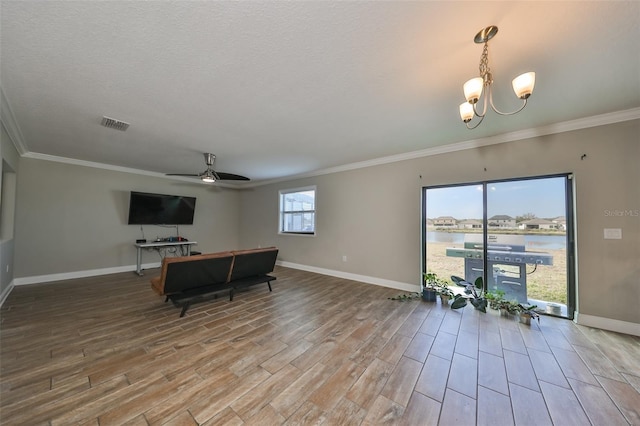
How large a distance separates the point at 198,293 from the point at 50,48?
9.50ft

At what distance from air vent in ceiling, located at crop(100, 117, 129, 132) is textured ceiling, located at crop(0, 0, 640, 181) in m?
0.11

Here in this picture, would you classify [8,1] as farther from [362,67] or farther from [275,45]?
[362,67]

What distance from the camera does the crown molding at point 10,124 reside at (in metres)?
2.41

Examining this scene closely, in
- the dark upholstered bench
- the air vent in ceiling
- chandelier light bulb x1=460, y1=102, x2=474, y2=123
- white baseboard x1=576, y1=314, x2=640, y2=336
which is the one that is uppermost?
the air vent in ceiling

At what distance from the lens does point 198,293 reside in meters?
3.13

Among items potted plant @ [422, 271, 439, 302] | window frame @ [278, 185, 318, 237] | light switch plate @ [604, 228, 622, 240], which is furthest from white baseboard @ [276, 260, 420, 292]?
light switch plate @ [604, 228, 622, 240]

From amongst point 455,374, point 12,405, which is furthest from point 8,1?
point 455,374

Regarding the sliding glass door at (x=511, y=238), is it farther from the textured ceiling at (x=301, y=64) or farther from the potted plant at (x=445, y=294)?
the textured ceiling at (x=301, y=64)

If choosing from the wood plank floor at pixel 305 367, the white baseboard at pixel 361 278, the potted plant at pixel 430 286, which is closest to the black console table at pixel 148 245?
the wood plank floor at pixel 305 367

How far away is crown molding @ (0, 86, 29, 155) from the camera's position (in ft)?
7.90

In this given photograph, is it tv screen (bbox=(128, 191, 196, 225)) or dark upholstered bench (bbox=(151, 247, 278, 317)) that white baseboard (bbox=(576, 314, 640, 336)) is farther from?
tv screen (bbox=(128, 191, 196, 225))

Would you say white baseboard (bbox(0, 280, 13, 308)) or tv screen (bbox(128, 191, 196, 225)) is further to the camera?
tv screen (bbox(128, 191, 196, 225))

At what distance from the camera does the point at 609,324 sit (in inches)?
102

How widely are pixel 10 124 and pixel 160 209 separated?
3.01 m
